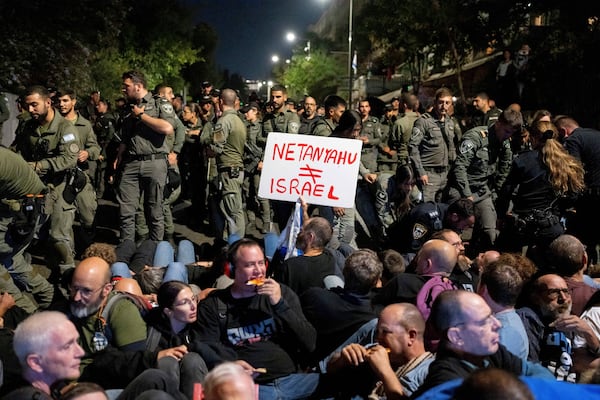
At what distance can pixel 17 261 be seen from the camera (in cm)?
545

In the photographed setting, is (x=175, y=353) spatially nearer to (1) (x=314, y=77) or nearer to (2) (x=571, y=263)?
(2) (x=571, y=263)

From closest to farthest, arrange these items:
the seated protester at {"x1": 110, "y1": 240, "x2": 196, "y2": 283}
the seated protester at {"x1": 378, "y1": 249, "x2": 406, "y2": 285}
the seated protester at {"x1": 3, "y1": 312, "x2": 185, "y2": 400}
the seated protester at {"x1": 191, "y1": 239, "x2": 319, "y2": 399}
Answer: the seated protester at {"x1": 3, "y1": 312, "x2": 185, "y2": 400}, the seated protester at {"x1": 191, "y1": 239, "x2": 319, "y2": 399}, the seated protester at {"x1": 378, "y1": 249, "x2": 406, "y2": 285}, the seated protester at {"x1": 110, "y1": 240, "x2": 196, "y2": 283}

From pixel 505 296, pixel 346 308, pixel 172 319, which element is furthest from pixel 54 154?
pixel 505 296

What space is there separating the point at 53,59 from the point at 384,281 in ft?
47.1

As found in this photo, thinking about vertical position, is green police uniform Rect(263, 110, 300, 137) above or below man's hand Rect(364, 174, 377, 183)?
above

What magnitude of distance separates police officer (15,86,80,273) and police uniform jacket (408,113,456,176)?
12.6 feet

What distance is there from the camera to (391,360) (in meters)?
3.48

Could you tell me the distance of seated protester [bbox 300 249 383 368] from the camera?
13.6ft

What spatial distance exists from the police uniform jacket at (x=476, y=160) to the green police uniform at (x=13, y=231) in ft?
14.2

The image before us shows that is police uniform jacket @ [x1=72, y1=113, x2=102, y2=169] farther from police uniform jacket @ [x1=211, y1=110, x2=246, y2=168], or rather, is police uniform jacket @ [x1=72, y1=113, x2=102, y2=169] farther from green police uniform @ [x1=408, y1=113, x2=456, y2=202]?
green police uniform @ [x1=408, y1=113, x2=456, y2=202]

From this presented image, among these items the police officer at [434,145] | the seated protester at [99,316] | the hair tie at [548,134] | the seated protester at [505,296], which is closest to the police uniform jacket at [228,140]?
the police officer at [434,145]

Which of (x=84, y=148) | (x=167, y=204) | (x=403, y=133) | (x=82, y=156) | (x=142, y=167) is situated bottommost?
(x=167, y=204)

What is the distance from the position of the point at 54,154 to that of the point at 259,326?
3.78 meters

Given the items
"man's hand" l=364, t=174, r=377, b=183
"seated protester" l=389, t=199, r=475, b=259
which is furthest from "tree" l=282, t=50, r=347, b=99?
"seated protester" l=389, t=199, r=475, b=259
